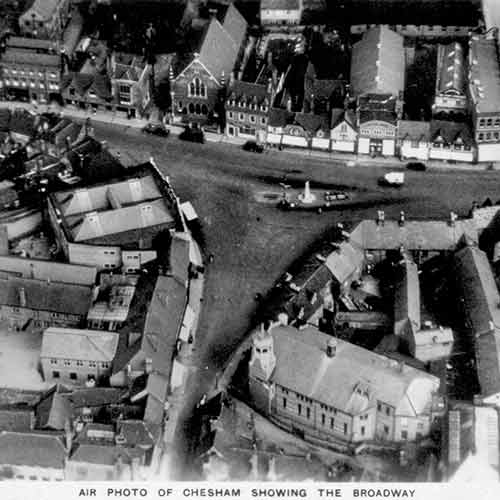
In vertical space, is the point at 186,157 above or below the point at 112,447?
above

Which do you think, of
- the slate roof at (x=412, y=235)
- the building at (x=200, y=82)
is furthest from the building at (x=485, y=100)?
the building at (x=200, y=82)

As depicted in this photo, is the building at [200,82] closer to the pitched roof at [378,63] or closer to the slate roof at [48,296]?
the pitched roof at [378,63]

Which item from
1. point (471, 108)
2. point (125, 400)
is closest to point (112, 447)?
point (125, 400)

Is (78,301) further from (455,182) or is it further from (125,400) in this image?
(455,182)

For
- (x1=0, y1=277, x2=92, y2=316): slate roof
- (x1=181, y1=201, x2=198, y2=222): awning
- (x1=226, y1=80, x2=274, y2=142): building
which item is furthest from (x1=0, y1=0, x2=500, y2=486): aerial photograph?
(x1=181, y1=201, x2=198, y2=222): awning

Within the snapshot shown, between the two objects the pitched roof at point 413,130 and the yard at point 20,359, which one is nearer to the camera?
the yard at point 20,359

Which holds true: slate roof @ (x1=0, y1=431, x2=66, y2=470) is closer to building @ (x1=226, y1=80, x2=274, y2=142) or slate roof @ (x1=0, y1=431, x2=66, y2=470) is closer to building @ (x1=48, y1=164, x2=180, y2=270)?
building @ (x1=48, y1=164, x2=180, y2=270)
